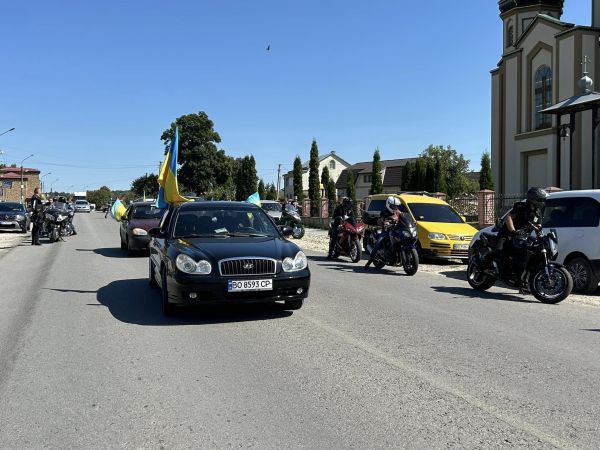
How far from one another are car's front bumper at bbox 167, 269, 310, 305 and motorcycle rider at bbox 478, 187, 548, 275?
13.2 ft

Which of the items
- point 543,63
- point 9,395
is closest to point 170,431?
point 9,395

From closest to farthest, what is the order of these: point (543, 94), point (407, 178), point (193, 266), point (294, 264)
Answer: point (193, 266) → point (294, 264) → point (543, 94) → point (407, 178)

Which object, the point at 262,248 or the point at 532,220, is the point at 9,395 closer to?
the point at 262,248

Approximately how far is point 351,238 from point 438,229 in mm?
2245

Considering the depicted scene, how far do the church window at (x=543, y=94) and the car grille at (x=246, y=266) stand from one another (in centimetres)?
3062

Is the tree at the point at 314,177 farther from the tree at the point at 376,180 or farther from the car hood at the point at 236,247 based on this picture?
the car hood at the point at 236,247

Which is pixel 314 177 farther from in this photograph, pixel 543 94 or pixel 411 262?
pixel 411 262

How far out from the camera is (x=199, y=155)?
76.0 meters

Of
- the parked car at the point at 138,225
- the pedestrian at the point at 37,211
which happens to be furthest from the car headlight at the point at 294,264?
the pedestrian at the point at 37,211

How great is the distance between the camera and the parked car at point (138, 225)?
16516mm

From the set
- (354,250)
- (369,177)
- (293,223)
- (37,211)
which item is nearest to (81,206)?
(369,177)

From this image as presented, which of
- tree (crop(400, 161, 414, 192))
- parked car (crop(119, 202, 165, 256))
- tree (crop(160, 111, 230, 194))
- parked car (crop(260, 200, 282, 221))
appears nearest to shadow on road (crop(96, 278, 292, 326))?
parked car (crop(119, 202, 165, 256))

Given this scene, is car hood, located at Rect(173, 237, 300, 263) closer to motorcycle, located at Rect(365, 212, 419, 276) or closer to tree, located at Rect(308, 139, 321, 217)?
motorcycle, located at Rect(365, 212, 419, 276)

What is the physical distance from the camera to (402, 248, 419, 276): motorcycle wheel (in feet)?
42.5
